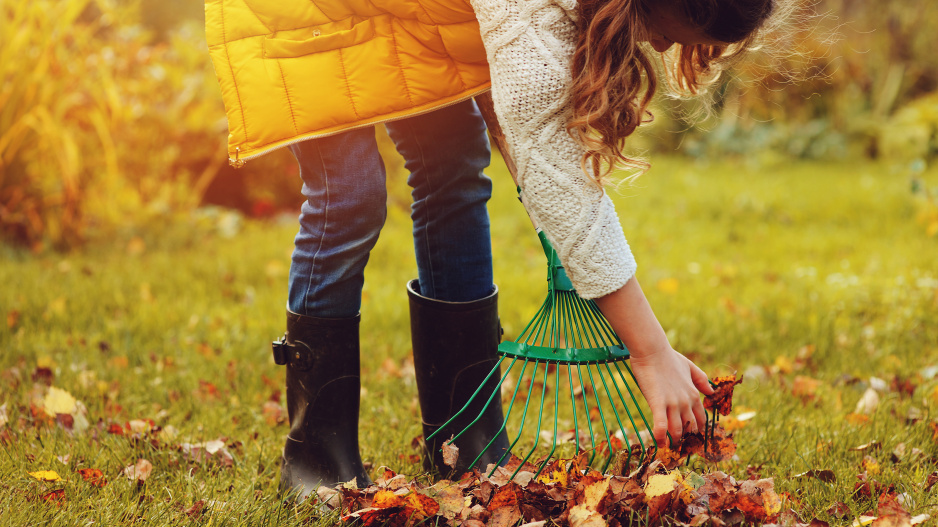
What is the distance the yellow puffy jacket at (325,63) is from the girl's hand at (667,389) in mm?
572

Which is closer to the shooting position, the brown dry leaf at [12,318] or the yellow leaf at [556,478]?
the yellow leaf at [556,478]

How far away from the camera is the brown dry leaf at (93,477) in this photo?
1513mm

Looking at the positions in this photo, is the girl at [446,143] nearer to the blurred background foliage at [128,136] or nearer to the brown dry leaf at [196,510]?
the brown dry leaf at [196,510]

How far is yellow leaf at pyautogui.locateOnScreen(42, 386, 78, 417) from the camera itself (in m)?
1.88

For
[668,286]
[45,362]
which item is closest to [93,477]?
[45,362]

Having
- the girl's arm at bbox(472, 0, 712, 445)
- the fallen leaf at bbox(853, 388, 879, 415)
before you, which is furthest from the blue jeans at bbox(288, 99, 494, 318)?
the fallen leaf at bbox(853, 388, 879, 415)

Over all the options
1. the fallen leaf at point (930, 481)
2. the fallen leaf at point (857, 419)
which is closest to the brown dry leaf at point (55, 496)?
the fallen leaf at point (930, 481)

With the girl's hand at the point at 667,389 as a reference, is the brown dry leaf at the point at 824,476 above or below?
below

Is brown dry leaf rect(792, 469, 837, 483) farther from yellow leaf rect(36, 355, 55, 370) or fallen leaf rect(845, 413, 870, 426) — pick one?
yellow leaf rect(36, 355, 55, 370)

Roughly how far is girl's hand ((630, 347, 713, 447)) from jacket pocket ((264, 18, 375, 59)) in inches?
29.1

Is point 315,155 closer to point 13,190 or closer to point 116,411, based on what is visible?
point 116,411

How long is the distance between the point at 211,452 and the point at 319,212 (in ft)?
2.25

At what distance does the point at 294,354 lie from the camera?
1.52 m

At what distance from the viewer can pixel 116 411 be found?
1994 millimetres
